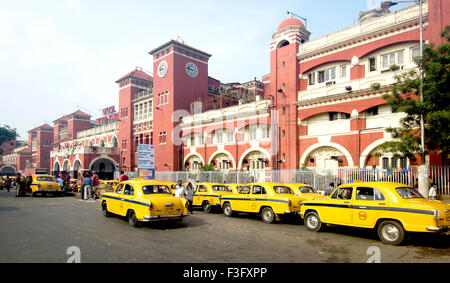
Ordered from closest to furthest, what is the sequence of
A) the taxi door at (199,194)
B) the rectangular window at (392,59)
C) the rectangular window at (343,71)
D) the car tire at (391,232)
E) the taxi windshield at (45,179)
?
the car tire at (391,232) → the taxi door at (199,194) → the rectangular window at (392,59) → the taxi windshield at (45,179) → the rectangular window at (343,71)

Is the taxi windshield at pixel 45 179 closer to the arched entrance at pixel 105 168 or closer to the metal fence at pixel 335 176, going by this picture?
the metal fence at pixel 335 176

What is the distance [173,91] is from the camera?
3903 cm

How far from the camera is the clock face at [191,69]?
41191 millimetres

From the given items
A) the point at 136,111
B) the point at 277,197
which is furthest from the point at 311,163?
the point at 136,111

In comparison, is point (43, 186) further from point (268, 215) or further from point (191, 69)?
point (191, 69)

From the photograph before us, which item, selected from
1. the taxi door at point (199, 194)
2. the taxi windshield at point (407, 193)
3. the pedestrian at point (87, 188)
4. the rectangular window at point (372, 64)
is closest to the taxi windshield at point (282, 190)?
the taxi door at point (199, 194)

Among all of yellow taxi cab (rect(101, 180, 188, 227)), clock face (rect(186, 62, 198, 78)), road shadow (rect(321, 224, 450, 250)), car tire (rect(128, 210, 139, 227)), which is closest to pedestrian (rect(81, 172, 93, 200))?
yellow taxi cab (rect(101, 180, 188, 227))

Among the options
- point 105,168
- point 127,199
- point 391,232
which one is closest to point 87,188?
point 127,199

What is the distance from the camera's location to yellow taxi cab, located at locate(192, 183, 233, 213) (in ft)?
49.9

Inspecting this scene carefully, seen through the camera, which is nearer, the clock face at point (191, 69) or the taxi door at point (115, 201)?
the taxi door at point (115, 201)

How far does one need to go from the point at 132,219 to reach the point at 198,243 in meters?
3.76

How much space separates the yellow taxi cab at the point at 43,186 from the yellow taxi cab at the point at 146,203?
13475 millimetres

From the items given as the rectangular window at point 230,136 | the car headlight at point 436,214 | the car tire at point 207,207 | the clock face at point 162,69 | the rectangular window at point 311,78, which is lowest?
the car tire at point 207,207
